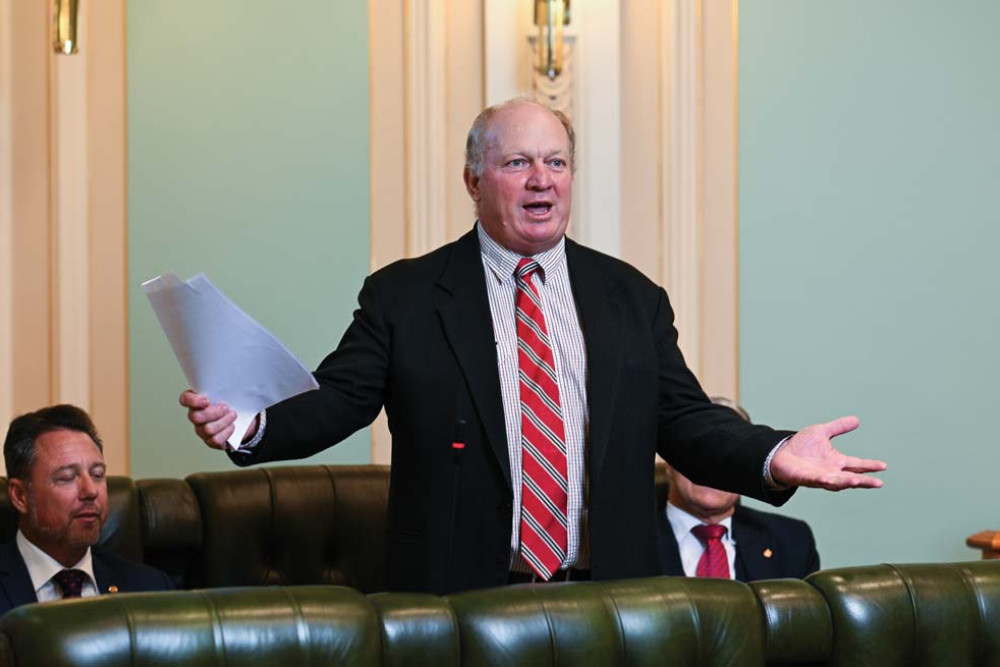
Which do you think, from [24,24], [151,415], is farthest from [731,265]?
[24,24]

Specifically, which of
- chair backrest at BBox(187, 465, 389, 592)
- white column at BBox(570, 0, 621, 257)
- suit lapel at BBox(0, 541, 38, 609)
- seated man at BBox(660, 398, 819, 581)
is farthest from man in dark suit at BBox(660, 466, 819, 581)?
suit lapel at BBox(0, 541, 38, 609)

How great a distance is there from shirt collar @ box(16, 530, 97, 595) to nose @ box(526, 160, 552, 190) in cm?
142

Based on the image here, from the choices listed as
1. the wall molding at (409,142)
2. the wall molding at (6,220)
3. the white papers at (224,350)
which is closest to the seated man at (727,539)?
the wall molding at (409,142)

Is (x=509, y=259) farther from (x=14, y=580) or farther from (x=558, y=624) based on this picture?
(x=14, y=580)

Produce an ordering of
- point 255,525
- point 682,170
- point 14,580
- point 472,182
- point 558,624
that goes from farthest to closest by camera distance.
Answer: point 682,170 → point 255,525 → point 14,580 → point 472,182 → point 558,624

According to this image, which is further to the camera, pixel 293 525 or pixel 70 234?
pixel 70 234

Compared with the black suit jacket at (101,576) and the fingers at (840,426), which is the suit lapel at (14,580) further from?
the fingers at (840,426)

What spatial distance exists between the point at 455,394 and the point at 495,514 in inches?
8.8

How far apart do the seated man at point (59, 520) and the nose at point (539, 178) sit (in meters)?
1.32

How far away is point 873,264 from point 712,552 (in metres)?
1.30

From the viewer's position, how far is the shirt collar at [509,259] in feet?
9.41

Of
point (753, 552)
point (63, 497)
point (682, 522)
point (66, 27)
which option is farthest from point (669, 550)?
point (66, 27)

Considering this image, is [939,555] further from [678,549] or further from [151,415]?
[151,415]

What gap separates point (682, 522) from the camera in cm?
400
